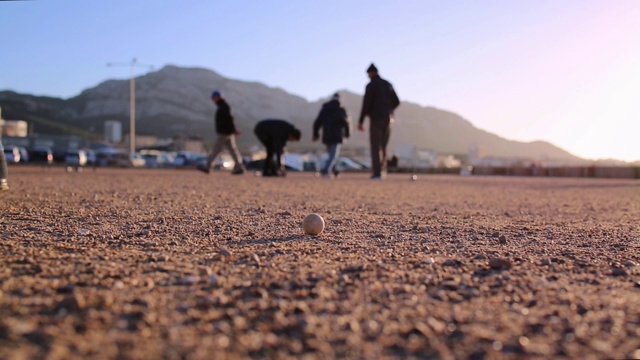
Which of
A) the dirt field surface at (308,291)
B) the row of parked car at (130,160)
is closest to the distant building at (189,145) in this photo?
the row of parked car at (130,160)

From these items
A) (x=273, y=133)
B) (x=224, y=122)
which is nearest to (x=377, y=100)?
(x=273, y=133)

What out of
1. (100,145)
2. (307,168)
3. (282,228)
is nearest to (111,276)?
(282,228)

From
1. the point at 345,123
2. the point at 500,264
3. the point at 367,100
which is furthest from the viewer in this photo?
the point at 345,123

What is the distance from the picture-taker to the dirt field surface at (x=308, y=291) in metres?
1.74

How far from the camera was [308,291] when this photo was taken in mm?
2348

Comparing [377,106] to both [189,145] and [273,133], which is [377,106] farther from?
[189,145]

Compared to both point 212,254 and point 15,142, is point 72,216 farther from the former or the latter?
point 15,142

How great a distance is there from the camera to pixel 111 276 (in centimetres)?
252

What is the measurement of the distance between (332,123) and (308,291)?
13.6 metres

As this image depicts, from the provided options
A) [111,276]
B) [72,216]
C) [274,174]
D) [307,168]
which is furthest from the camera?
[307,168]

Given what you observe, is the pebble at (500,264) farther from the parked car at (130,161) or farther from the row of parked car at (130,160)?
the parked car at (130,161)

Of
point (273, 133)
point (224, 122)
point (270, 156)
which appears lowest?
point (270, 156)

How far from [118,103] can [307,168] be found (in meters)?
139

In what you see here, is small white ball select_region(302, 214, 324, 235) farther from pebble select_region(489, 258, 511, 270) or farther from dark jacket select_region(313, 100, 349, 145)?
dark jacket select_region(313, 100, 349, 145)
